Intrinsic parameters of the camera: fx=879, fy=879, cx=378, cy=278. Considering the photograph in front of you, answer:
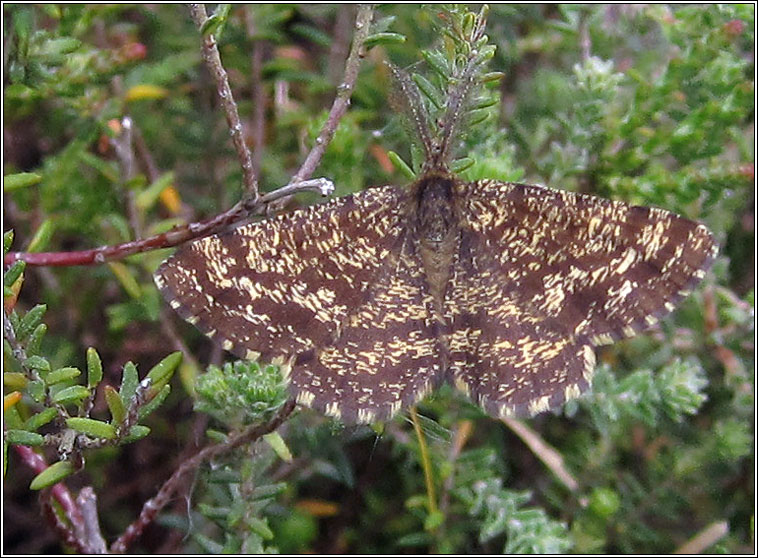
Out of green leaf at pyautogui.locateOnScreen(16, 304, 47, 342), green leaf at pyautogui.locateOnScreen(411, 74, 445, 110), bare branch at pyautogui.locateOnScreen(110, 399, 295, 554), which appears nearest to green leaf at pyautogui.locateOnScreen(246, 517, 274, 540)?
bare branch at pyautogui.locateOnScreen(110, 399, 295, 554)

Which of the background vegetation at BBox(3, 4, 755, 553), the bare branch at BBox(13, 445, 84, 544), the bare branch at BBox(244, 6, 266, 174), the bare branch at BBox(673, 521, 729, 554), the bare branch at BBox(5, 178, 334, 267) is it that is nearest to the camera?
the bare branch at BBox(5, 178, 334, 267)

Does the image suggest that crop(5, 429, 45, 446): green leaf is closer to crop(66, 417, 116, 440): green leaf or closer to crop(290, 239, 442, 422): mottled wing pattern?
crop(66, 417, 116, 440): green leaf

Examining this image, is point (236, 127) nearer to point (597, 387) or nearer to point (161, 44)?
point (597, 387)

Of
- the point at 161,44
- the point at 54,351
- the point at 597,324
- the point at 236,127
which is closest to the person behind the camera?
the point at 236,127

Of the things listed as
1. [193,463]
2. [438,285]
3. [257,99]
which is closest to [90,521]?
[193,463]

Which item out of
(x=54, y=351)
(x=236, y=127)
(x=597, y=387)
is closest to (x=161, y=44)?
(x=54, y=351)

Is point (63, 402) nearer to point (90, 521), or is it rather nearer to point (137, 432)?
point (137, 432)
